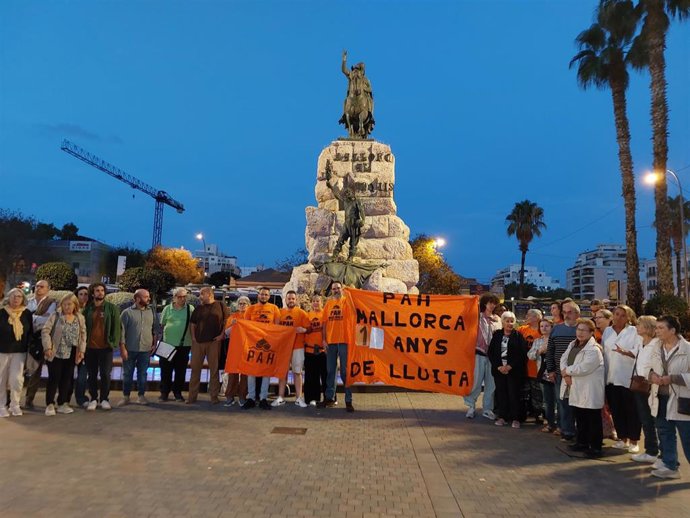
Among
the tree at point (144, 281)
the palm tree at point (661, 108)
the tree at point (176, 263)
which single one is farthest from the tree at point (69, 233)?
the palm tree at point (661, 108)

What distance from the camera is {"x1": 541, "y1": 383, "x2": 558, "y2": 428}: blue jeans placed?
7.76m

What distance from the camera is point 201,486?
4.92 metres

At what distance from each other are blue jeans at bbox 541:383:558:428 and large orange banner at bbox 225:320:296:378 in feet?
13.9

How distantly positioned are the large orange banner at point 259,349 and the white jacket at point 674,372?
555cm

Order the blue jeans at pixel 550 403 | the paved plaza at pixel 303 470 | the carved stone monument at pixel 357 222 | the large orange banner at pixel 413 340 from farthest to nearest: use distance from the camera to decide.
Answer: the carved stone monument at pixel 357 222, the large orange banner at pixel 413 340, the blue jeans at pixel 550 403, the paved plaza at pixel 303 470

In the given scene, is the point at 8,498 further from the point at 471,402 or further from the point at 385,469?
the point at 471,402

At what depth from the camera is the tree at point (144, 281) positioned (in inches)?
1064

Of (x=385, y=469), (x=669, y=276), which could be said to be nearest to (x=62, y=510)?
(x=385, y=469)

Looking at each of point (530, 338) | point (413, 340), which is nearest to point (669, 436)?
point (530, 338)

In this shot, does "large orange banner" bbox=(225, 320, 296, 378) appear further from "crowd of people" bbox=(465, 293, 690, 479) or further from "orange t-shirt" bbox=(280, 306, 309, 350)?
"crowd of people" bbox=(465, 293, 690, 479)

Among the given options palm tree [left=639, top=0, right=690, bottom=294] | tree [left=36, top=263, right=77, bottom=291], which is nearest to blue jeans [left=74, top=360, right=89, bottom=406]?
tree [left=36, top=263, right=77, bottom=291]

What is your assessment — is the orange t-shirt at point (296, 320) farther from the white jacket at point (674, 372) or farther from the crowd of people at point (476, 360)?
the white jacket at point (674, 372)

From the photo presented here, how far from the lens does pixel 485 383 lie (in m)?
8.73

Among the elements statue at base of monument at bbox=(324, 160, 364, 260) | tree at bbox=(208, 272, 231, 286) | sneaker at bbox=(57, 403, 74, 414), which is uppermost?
tree at bbox=(208, 272, 231, 286)
